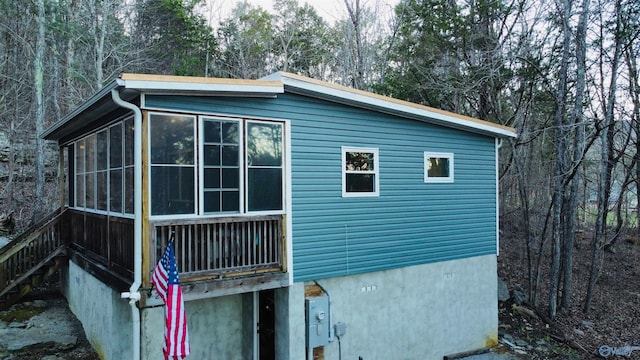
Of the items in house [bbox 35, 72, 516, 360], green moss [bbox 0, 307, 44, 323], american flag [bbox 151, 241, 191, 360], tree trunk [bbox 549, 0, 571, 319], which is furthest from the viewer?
tree trunk [bbox 549, 0, 571, 319]

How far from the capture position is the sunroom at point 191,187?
5520 millimetres

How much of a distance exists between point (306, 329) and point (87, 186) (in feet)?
17.0

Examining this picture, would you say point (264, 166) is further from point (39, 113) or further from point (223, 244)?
point (39, 113)

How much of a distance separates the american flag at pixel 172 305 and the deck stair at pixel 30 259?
18.7ft

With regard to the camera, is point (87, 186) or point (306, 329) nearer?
point (306, 329)

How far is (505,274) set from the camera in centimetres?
1434

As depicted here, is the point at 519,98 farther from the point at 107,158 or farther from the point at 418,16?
the point at 107,158

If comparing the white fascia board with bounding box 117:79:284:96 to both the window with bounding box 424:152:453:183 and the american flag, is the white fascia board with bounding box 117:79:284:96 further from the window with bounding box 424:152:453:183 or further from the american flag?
the window with bounding box 424:152:453:183

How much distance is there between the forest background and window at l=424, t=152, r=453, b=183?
3.46 m

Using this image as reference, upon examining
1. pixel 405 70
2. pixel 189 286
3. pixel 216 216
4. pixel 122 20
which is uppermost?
pixel 122 20

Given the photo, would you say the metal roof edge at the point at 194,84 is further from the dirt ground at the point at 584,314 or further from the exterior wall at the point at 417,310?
the dirt ground at the point at 584,314

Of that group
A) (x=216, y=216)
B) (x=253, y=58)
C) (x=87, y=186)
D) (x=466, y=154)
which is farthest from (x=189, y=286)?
(x=253, y=58)

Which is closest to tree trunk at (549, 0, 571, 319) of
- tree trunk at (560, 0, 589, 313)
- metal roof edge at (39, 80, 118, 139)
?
tree trunk at (560, 0, 589, 313)

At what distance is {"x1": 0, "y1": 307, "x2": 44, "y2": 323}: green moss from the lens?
8419 mm
